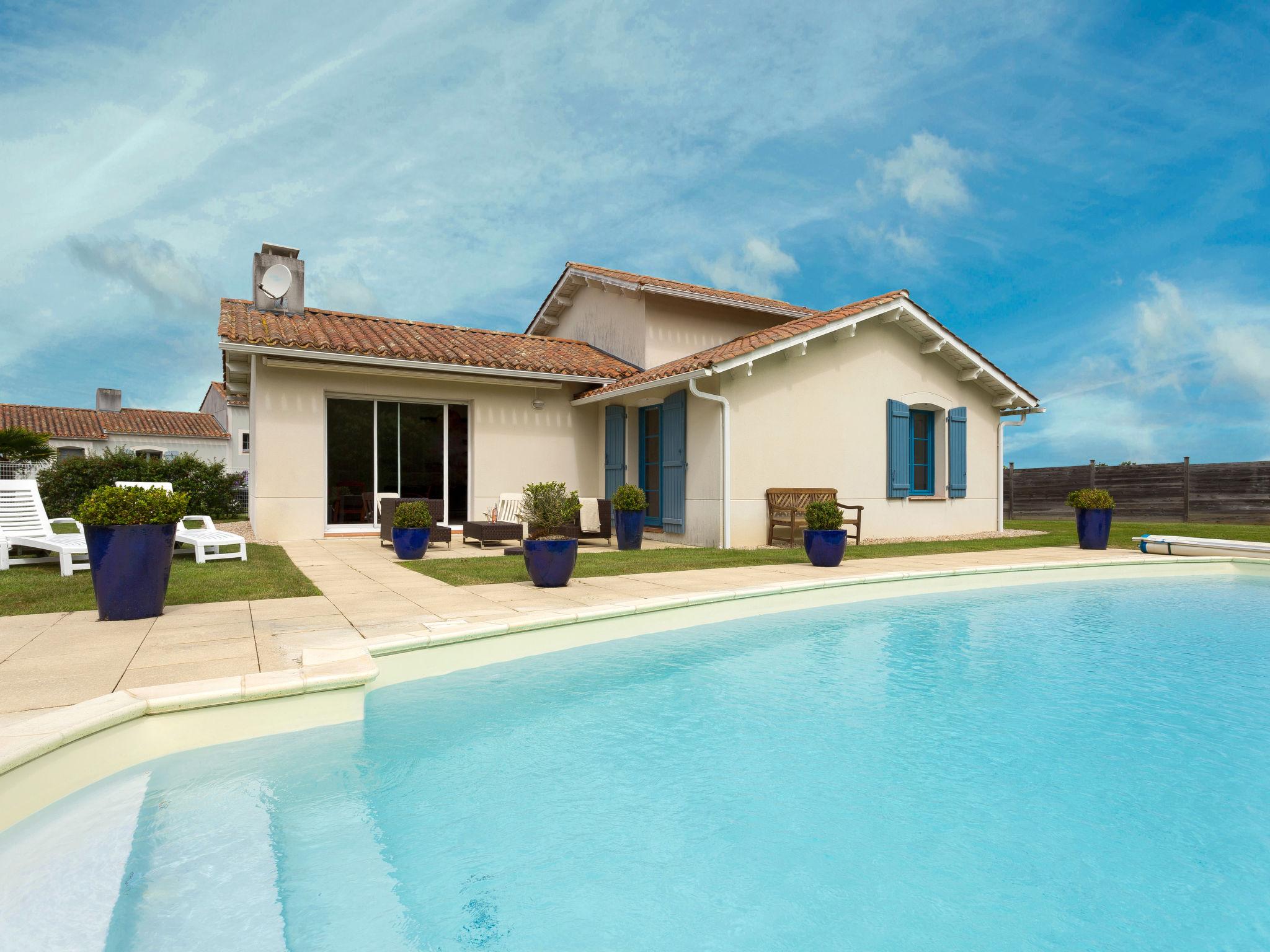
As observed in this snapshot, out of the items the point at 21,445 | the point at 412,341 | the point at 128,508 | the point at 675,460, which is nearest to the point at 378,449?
the point at 412,341

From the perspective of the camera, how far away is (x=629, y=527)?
34.3 feet

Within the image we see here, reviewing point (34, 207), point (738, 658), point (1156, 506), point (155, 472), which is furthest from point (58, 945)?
point (1156, 506)

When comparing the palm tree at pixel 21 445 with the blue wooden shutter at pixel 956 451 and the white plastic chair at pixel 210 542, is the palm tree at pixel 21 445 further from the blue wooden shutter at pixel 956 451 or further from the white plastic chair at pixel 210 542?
the blue wooden shutter at pixel 956 451

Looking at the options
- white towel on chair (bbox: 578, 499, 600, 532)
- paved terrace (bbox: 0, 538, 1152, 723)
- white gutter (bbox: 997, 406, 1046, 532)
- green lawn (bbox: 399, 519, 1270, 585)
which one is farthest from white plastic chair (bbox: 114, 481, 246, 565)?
white gutter (bbox: 997, 406, 1046, 532)

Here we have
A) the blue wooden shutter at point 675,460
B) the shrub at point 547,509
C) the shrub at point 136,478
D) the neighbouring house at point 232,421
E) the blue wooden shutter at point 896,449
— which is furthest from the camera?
the neighbouring house at point 232,421

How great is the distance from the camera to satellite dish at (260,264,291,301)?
41.8 feet

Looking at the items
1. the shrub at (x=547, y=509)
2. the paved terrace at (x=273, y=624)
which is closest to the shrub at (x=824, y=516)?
the paved terrace at (x=273, y=624)

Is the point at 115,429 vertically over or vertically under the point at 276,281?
under

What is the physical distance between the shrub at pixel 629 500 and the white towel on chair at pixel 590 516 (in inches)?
47.8

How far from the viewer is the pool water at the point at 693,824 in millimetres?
2082

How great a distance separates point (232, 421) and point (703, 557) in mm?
23995

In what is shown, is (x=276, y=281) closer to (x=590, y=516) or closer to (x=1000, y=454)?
(x=590, y=516)

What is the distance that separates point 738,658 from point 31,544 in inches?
311

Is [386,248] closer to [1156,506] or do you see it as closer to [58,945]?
[58,945]
